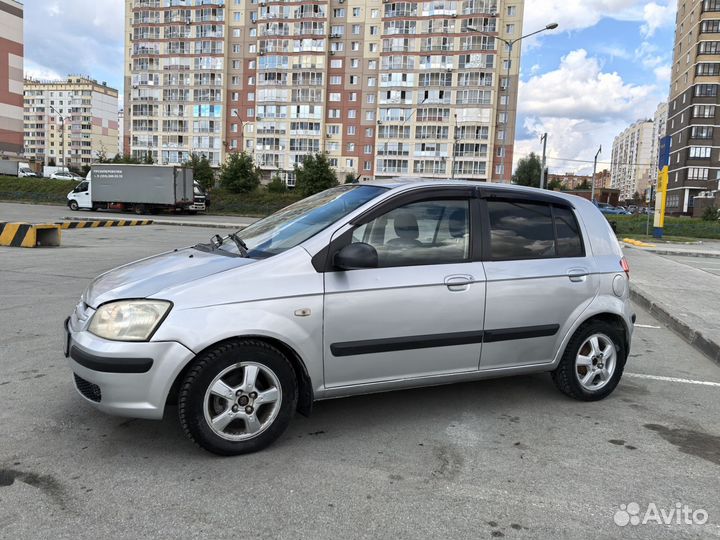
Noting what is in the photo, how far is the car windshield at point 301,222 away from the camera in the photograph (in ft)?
12.6

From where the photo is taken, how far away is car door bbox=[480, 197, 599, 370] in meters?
4.15

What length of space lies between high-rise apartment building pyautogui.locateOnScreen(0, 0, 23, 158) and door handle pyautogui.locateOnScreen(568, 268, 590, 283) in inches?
3496

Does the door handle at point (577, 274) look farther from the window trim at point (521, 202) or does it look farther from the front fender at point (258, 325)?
the front fender at point (258, 325)

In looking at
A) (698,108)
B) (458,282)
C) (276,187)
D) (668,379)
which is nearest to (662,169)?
(668,379)

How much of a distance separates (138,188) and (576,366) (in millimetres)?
38027

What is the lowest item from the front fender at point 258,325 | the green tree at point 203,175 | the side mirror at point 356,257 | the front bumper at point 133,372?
the front bumper at point 133,372

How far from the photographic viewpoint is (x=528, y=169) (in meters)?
84.9

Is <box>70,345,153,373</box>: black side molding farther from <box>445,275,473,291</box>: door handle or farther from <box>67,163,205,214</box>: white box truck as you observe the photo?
<box>67,163,205,214</box>: white box truck

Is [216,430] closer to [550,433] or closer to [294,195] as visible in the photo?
[550,433]

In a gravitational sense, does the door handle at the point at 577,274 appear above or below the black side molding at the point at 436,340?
above

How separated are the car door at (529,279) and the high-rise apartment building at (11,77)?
88.6 meters

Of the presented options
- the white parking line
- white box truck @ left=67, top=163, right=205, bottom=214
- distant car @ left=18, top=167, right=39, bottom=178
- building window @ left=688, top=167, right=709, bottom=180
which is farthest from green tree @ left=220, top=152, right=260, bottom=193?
building window @ left=688, top=167, right=709, bottom=180

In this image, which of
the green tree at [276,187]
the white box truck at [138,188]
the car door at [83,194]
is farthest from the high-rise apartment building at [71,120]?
the white box truck at [138,188]

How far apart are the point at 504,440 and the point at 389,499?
1.15m
